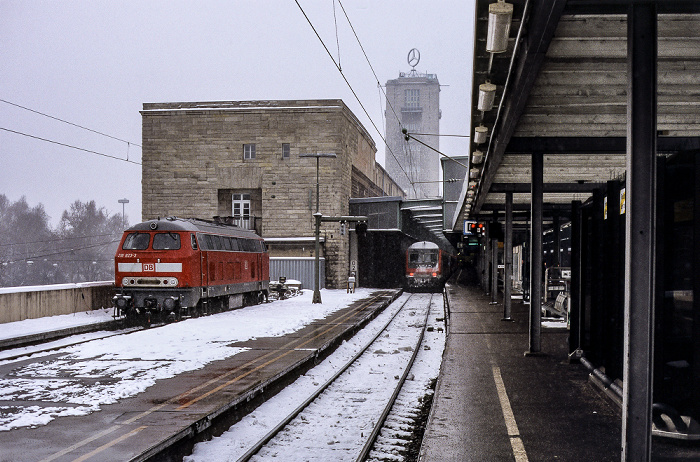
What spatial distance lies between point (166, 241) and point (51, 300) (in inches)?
148

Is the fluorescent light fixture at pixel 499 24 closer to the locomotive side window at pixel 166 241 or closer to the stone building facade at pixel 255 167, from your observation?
the locomotive side window at pixel 166 241

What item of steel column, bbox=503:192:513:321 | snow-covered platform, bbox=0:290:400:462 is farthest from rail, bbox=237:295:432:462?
steel column, bbox=503:192:513:321

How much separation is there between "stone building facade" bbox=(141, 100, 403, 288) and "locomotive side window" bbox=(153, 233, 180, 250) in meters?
20.9

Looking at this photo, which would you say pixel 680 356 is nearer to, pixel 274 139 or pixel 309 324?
pixel 309 324

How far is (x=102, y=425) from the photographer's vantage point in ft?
25.1

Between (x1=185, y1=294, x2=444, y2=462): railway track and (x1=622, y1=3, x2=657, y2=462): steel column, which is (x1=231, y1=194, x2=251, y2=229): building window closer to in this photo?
(x1=185, y1=294, x2=444, y2=462): railway track

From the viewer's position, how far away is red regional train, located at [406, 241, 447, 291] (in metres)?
43.1

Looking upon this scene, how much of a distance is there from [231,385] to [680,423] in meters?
6.30

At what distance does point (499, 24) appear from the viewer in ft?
19.9

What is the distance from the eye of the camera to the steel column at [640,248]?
5.16 m

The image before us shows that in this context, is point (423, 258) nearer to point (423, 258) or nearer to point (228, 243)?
point (423, 258)


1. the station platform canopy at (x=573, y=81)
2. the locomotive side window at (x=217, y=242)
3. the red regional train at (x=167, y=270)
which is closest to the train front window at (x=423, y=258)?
the locomotive side window at (x=217, y=242)

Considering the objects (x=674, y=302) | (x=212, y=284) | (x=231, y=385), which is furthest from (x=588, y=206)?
(x=212, y=284)

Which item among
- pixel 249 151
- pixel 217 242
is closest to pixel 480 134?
pixel 217 242
